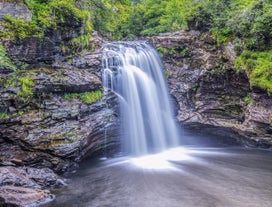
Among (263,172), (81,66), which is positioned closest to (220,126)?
(263,172)

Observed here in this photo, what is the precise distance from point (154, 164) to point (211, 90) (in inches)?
220

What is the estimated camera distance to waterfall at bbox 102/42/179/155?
11.4m

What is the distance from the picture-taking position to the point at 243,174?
27.6ft

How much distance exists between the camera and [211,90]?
1316cm

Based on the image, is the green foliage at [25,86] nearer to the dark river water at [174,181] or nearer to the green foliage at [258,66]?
the dark river water at [174,181]

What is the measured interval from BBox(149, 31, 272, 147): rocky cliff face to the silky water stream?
72 centimetres

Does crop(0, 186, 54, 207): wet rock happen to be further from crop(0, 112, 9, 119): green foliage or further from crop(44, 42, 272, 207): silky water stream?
crop(0, 112, 9, 119): green foliage

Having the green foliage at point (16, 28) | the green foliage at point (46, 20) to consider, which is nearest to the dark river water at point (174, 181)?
the green foliage at point (16, 28)

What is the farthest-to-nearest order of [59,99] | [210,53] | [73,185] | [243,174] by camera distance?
[210,53] < [59,99] < [243,174] < [73,185]

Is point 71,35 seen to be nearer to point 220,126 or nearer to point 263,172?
point 220,126

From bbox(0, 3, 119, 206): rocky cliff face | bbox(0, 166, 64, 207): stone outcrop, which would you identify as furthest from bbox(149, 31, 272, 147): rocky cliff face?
bbox(0, 166, 64, 207): stone outcrop

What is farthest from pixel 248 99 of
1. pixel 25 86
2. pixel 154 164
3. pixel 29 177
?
pixel 29 177

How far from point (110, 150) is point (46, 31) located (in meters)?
5.61

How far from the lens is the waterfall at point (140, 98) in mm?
11430
